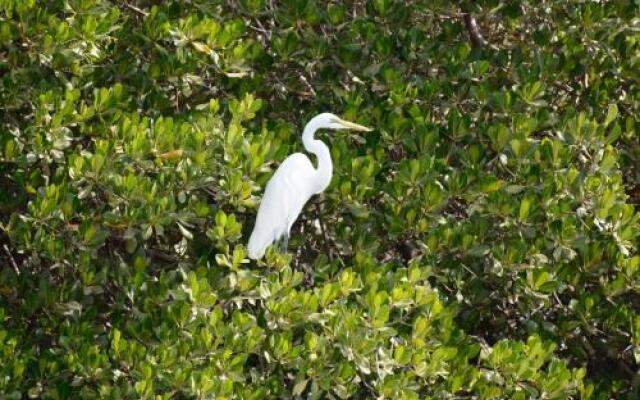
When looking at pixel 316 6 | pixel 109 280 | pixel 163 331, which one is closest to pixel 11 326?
pixel 109 280

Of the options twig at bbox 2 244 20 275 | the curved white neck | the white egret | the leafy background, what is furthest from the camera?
twig at bbox 2 244 20 275

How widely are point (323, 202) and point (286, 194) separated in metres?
0.58

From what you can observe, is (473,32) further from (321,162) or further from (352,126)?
(321,162)

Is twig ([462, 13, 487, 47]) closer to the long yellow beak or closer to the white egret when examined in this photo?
the long yellow beak

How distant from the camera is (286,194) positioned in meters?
6.13

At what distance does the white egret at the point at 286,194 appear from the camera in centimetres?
615

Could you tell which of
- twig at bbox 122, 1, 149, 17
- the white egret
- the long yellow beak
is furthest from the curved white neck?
twig at bbox 122, 1, 149, 17

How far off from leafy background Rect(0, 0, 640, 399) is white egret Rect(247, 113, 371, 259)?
0.36 ft

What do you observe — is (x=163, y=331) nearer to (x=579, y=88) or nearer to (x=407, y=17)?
(x=407, y=17)

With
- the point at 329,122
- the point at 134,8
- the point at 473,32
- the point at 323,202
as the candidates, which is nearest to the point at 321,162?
the point at 329,122

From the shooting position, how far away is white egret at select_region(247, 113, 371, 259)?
20.2 ft

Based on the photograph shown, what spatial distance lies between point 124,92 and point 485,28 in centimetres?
206

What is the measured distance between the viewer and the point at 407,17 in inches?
282

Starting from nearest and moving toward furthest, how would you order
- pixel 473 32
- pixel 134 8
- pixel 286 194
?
1. pixel 286 194
2. pixel 134 8
3. pixel 473 32
